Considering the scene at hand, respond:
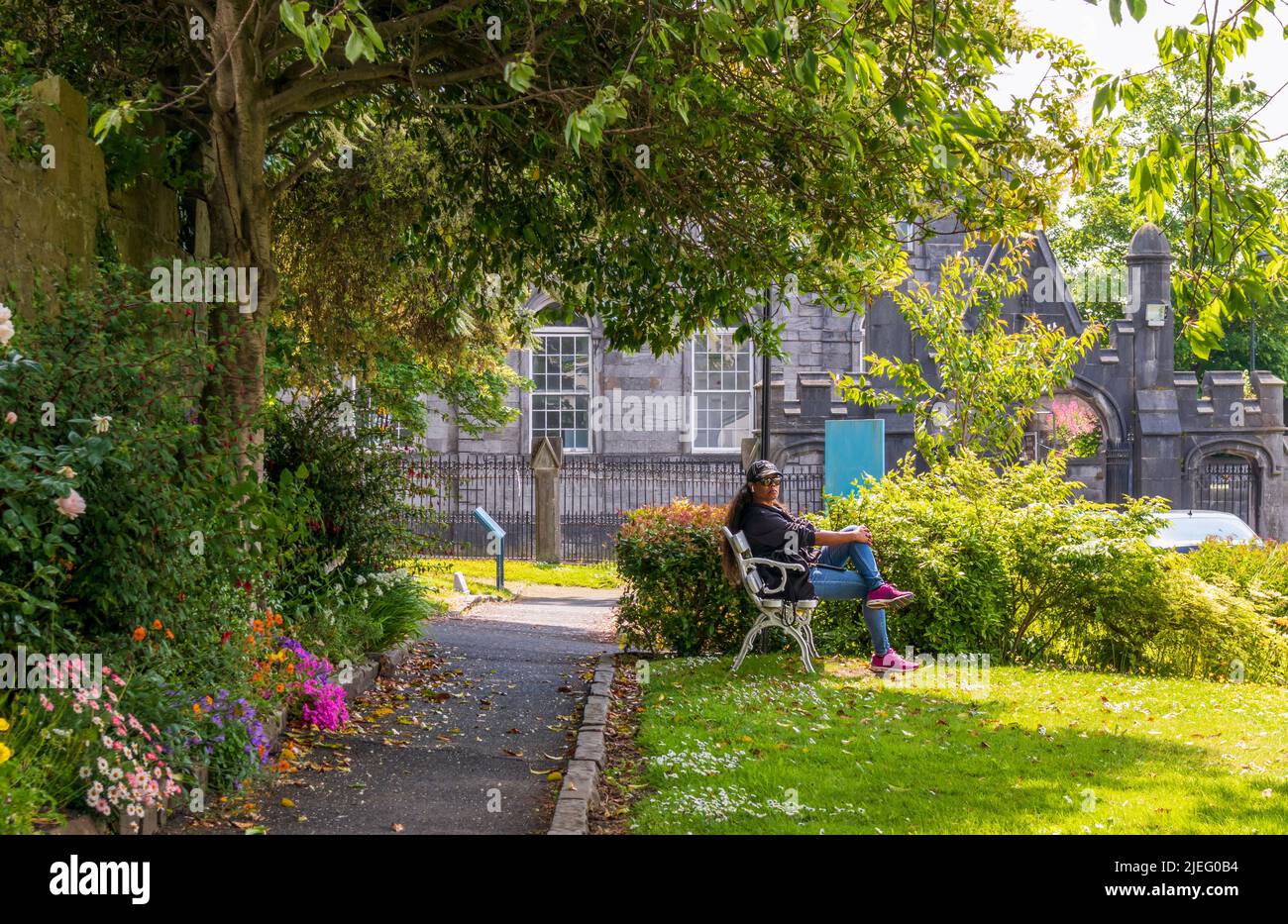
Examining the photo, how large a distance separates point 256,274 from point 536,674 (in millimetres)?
4208

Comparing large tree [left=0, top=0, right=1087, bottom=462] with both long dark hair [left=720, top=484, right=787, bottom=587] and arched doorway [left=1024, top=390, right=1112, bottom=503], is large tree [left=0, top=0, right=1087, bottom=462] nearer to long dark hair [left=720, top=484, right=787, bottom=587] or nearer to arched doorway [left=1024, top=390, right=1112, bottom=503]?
long dark hair [left=720, top=484, right=787, bottom=587]

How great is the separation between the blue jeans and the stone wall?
611 centimetres

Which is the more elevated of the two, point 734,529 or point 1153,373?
point 1153,373

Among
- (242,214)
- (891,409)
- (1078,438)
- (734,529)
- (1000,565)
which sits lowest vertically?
(1000,565)

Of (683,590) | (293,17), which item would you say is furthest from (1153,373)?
(293,17)

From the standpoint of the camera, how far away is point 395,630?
35.1ft

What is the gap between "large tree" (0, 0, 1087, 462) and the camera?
7.80 metres

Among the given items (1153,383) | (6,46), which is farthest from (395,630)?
(1153,383)

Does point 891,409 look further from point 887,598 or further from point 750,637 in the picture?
point 750,637

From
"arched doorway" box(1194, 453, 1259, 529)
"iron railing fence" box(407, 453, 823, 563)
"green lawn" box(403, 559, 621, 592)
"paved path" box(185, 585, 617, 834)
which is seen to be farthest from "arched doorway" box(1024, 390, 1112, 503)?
"paved path" box(185, 585, 617, 834)

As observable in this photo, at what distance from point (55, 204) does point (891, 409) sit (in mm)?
22063

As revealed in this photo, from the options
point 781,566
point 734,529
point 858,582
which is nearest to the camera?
point 781,566

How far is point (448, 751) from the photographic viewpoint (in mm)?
7836
